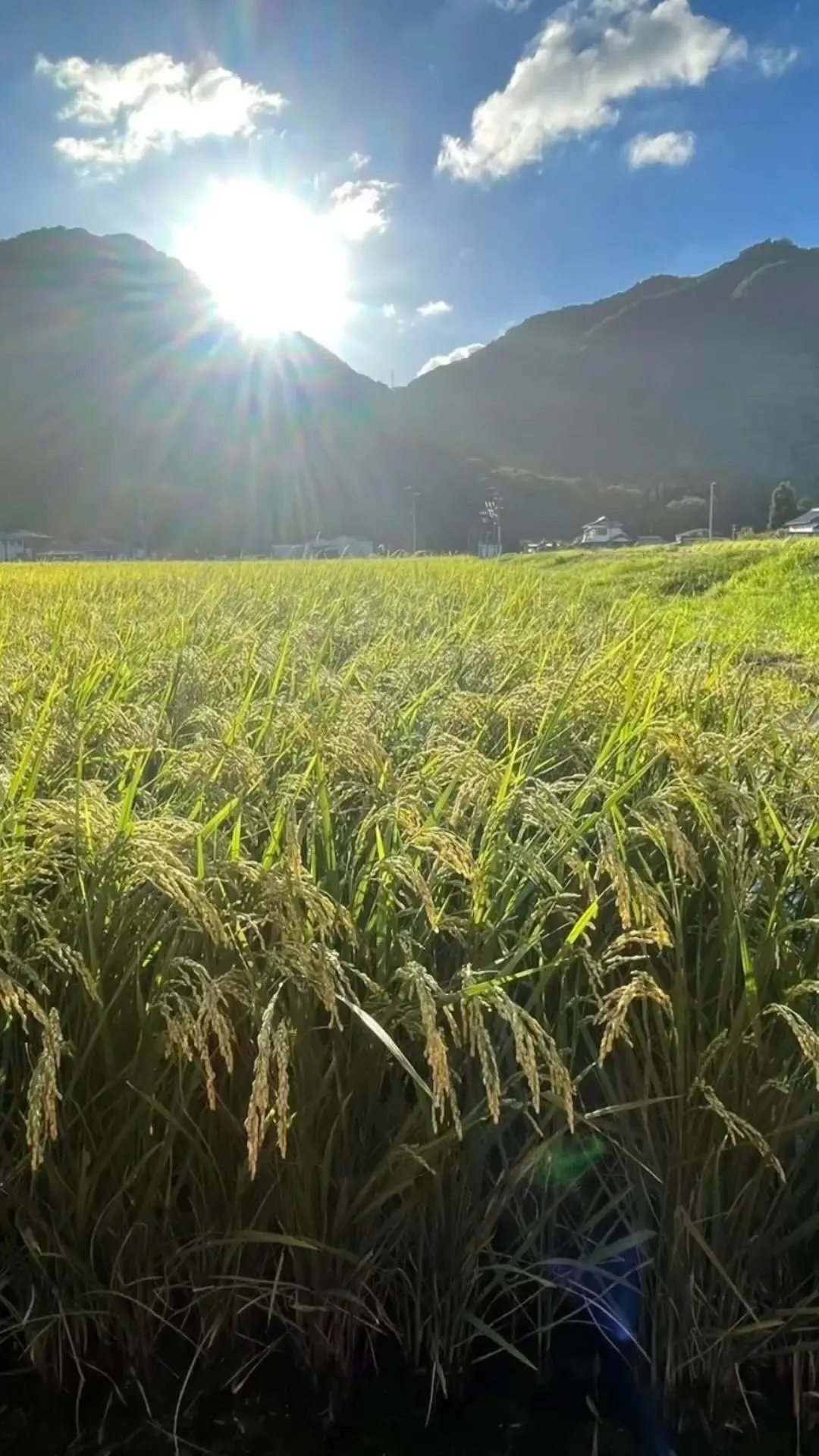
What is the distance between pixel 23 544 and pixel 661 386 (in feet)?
429

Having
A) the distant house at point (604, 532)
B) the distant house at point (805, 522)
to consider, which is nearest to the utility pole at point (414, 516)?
the distant house at point (604, 532)

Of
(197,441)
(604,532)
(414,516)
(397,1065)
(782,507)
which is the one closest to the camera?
(397,1065)

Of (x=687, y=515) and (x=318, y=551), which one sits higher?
(x=687, y=515)

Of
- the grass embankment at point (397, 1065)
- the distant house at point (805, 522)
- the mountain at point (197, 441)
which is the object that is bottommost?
the grass embankment at point (397, 1065)

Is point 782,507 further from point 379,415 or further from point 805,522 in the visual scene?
point 379,415

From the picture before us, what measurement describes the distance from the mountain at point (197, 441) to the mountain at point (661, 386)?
629 inches

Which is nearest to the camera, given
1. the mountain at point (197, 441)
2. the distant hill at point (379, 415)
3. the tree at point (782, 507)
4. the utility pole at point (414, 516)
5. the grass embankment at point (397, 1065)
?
the grass embankment at point (397, 1065)

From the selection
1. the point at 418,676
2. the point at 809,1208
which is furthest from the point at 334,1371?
the point at 418,676

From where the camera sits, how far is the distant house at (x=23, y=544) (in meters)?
47.1

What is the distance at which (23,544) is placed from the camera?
176 ft

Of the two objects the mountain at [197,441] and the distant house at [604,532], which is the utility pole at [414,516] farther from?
the distant house at [604,532]

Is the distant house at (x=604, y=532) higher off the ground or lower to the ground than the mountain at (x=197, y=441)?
lower

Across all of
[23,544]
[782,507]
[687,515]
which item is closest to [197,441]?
[23,544]

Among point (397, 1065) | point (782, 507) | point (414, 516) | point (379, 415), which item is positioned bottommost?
point (397, 1065)
